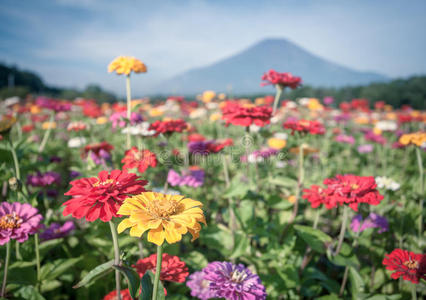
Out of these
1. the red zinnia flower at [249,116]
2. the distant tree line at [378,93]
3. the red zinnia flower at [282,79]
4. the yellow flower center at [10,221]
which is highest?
the distant tree line at [378,93]

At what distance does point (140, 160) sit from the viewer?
1853mm

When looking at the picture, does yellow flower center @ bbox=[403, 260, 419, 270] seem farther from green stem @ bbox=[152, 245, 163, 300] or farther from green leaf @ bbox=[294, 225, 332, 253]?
green stem @ bbox=[152, 245, 163, 300]

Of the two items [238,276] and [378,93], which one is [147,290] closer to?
[238,276]

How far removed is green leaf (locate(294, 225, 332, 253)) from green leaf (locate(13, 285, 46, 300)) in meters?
1.88

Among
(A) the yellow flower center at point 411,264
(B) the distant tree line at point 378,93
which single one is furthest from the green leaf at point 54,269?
(B) the distant tree line at point 378,93

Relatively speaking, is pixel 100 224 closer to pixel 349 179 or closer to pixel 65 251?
pixel 65 251

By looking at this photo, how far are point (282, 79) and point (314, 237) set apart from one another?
1.52 m

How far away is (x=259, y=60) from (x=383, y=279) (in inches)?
5848

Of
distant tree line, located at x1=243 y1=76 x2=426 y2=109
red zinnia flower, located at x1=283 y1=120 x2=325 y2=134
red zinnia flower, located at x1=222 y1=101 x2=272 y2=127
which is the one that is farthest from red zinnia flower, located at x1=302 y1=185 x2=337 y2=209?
distant tree line, located at x1=243 y1=76 x2=426 y2=109

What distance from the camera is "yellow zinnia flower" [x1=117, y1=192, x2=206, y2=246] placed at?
2.79 ft

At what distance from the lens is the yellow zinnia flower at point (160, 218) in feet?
2.79

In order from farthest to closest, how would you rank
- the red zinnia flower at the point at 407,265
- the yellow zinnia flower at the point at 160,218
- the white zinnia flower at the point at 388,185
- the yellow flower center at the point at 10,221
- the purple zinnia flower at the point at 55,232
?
the white zinnia flower at the point at 388,185 < the purple zinnia flower at the point at 55,232 < the yellow flower center at the point at 10,221 < the red zinnia flower at the point at 407,265 < the yellow zinnia flower at the point at 160,218

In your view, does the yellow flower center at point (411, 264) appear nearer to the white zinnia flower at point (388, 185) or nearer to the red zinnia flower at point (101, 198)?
the white zinnia flower at point (388, 185)

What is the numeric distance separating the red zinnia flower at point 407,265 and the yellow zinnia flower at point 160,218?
1198mm
